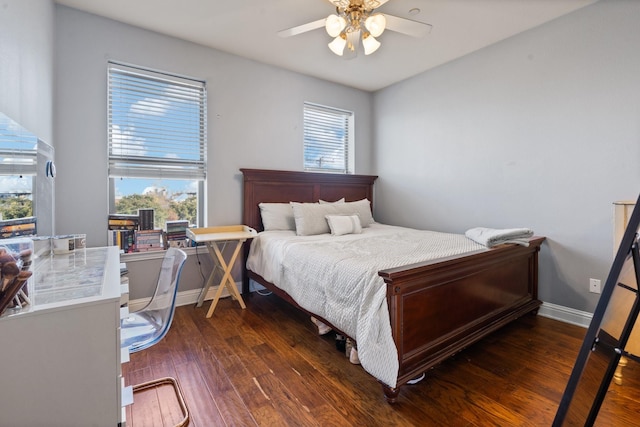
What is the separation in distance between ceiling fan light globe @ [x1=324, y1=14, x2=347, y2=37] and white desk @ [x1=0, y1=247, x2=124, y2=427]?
1926 mm

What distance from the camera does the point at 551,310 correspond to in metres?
2.71

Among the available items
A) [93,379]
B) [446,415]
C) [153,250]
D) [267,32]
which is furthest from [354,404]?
[267,32]

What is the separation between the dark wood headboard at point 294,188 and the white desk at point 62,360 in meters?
2.24

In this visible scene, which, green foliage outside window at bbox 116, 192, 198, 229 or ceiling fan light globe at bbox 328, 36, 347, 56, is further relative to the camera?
green foliage outside window at bbox 116, 192, 198, 229

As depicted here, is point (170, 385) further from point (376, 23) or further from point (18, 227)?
point (376, 23)

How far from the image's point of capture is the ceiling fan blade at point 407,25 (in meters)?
1.93

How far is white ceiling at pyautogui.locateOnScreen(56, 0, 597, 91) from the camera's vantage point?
7.82 ft

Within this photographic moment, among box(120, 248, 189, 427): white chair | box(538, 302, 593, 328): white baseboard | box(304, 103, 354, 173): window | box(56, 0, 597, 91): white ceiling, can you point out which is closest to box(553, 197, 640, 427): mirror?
box(120, 248, 189, 427): white chair

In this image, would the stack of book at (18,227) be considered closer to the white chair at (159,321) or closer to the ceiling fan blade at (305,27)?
the white chair at (159,321)

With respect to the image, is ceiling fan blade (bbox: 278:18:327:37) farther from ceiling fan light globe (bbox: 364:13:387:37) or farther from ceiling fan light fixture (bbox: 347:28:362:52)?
ceiling fan light globe (bbox: 364:13:387:37)

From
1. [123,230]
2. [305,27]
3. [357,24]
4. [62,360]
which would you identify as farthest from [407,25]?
[123,230]

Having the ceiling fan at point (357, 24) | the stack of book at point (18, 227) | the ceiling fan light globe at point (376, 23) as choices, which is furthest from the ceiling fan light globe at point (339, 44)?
the stack of book at point (18, 227)

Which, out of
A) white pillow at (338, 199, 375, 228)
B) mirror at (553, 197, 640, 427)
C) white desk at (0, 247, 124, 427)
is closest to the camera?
mirror at (553, 197, 640, 427)

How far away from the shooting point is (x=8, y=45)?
1.37m
